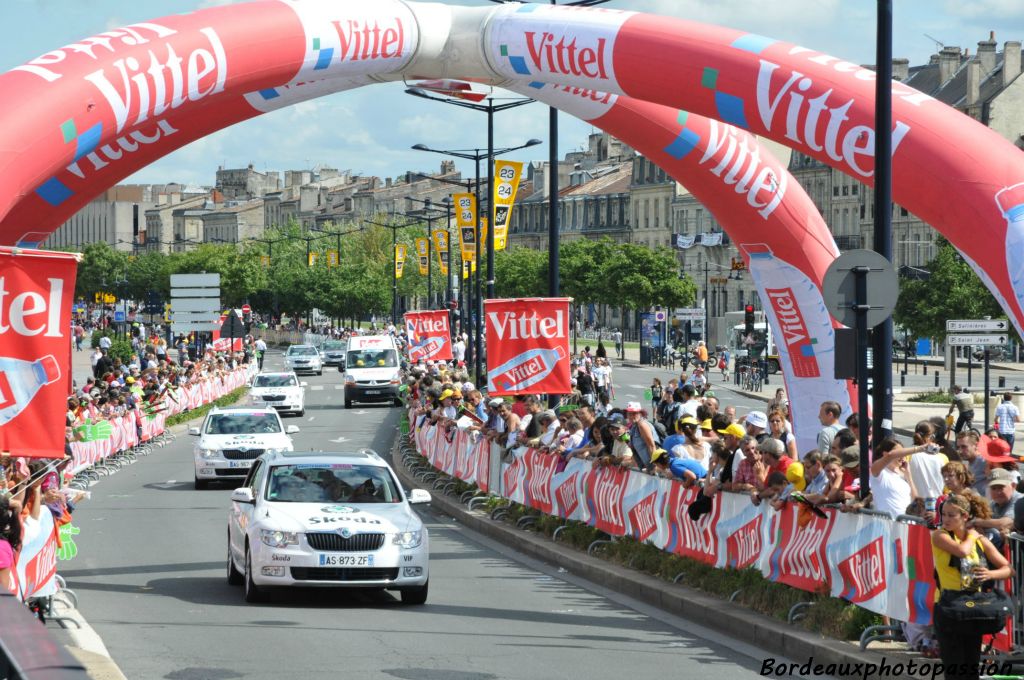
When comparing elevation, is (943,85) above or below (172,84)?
above

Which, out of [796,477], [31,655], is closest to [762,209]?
[796,477]

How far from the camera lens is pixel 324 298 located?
137625mm

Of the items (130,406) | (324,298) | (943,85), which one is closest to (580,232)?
(324,298)

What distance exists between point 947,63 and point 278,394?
69858 mm

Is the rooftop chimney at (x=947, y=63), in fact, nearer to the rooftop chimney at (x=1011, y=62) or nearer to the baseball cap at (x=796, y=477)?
the rooftop chimney at (x=1011, y=62)

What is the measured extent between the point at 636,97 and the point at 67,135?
5.93 meters

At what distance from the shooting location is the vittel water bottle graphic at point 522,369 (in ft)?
77.8

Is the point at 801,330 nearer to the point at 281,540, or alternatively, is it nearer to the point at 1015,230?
the point at 1015,230

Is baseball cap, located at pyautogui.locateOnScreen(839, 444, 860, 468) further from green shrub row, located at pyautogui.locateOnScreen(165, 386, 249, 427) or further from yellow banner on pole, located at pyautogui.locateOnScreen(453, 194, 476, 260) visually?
green shrub row, located at pyautogui.locateOnScreen(165, 386, 249, 427)

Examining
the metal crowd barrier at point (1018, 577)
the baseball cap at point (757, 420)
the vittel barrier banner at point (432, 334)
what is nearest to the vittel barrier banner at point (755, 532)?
the metal crowd barrier at point (1018, 577)

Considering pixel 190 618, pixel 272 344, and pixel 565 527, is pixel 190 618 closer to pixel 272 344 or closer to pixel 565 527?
pixel 565 527

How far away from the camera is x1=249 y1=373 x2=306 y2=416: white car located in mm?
51572

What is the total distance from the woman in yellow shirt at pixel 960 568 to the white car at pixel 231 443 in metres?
20.4

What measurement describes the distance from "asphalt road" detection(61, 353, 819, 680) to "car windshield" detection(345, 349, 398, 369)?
36.3 metres
